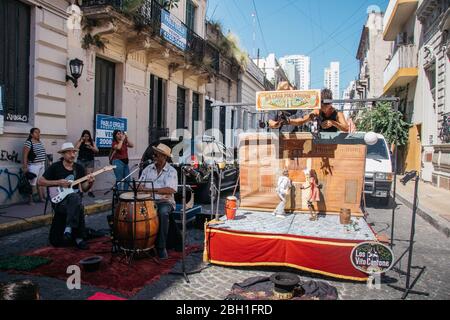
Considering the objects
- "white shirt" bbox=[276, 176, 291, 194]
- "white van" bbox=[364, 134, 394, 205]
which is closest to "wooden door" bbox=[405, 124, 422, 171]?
"white van" bbox=[364, 134, 394, 205]

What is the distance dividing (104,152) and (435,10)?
14.6m

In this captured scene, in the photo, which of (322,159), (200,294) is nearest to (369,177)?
(322,159)

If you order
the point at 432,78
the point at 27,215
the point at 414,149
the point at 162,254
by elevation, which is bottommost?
the point at 162,254

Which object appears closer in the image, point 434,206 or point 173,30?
point 434,206

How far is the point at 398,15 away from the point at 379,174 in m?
15.0

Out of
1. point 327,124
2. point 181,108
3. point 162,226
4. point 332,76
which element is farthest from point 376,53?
point 332,76

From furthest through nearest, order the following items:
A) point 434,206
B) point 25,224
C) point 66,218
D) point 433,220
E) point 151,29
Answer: point 151,29, point 434,206, point 433,220, point 25,224, point 66,218

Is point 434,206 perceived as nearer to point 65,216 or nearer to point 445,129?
point 445,129

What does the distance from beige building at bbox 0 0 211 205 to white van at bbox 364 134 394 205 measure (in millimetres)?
7956

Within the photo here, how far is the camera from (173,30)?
48.1 feet

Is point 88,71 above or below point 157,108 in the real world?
above

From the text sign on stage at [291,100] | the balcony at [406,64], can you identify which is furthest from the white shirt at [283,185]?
the balcony at [406,64]

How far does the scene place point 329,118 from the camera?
21.0 feet

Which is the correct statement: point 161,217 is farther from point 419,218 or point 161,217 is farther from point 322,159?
point 419,218
